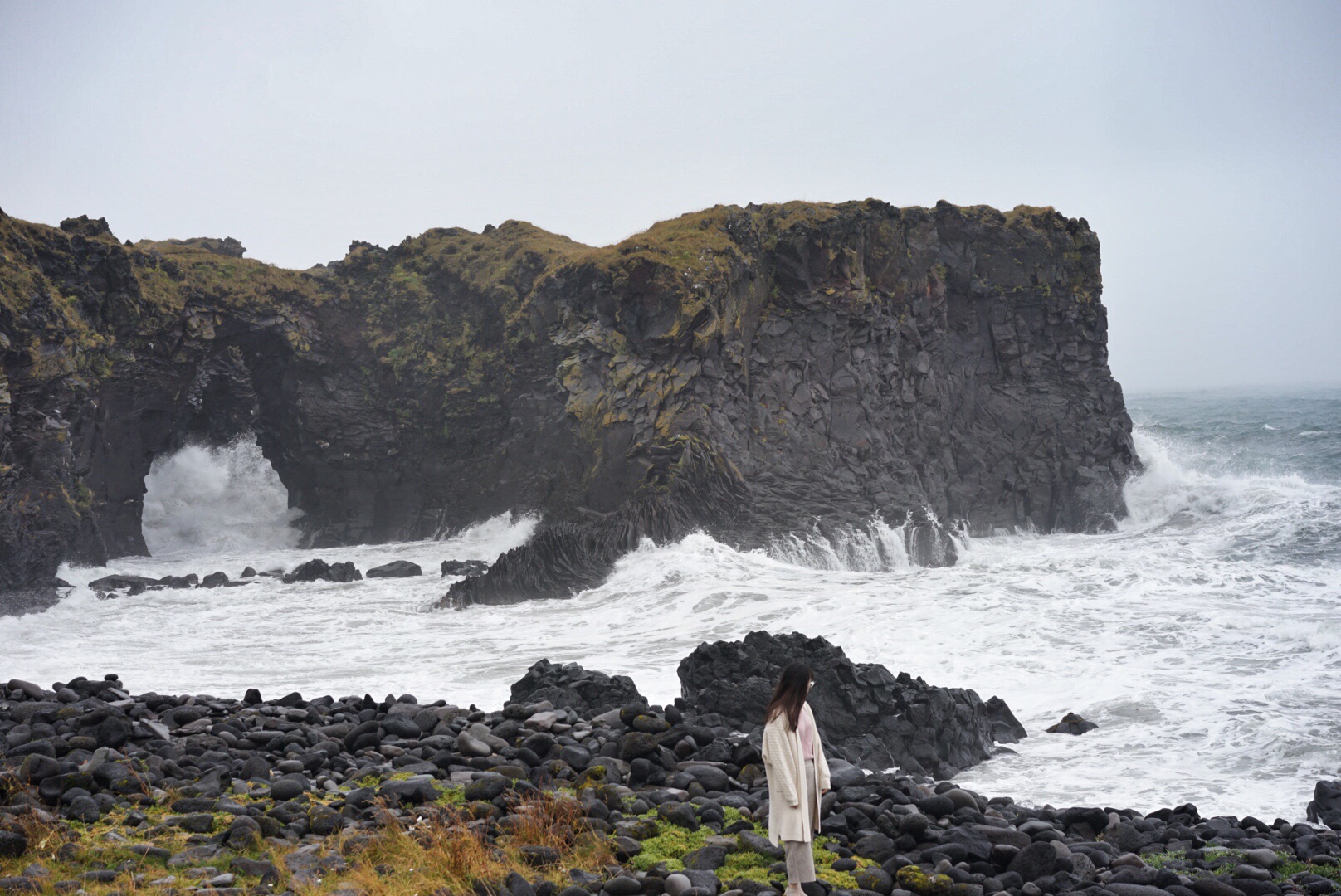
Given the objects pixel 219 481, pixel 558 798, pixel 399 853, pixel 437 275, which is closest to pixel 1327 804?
pixel 558 798

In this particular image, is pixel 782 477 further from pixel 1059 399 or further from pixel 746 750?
pixel 746 750

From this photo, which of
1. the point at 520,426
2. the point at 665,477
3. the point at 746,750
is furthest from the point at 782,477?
the point at 746,750

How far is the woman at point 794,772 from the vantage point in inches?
235

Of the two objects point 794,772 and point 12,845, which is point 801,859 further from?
point 12,845

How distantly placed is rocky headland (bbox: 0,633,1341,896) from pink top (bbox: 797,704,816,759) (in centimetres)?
77

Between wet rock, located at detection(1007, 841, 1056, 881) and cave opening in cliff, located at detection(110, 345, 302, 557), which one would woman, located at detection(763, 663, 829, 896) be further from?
cave opening in cliff, located at detection(110, 345, 302, 557)

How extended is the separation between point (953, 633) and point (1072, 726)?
15.0 ft

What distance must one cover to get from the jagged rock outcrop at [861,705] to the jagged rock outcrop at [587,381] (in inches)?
442

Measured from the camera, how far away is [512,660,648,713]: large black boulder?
11.1 meters

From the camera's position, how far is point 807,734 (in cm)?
633

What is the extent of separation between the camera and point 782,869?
6422 mm

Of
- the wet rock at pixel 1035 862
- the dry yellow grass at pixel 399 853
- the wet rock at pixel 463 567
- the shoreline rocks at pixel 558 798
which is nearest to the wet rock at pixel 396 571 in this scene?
the wet rock at pixel 463 567

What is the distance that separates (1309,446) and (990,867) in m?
48.8

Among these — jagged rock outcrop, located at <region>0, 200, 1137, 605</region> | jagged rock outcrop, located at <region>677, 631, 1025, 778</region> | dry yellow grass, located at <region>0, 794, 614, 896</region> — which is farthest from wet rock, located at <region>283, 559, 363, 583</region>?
dry yellow grass, located at <region>0, 794, 614, 896</region>
